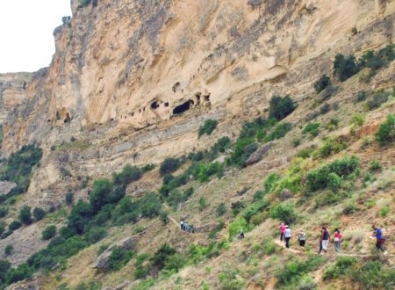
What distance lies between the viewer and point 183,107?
45375mm

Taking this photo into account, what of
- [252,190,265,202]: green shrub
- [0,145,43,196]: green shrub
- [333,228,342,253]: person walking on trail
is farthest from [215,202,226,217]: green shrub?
[0,145,43,196]: green shrub

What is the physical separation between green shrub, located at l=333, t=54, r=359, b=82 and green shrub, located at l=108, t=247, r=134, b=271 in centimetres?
1309

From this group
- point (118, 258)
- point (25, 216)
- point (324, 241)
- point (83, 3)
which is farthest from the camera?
point (83, 3)

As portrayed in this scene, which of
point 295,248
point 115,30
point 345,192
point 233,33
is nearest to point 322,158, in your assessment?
point 345,192

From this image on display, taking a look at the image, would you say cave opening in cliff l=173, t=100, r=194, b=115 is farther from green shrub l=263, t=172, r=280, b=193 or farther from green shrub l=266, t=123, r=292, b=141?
green shrub l=263, t=172, r=280, b=193

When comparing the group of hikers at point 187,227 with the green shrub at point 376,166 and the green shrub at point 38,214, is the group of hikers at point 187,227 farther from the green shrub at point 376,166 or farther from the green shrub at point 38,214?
the green shrub at point 38,214

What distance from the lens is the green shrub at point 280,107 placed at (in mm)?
34844

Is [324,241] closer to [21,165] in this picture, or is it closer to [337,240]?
[337,240]

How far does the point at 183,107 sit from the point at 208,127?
520 centimetres

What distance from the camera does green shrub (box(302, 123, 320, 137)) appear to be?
27781mm

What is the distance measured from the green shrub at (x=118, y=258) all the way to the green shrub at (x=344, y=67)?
1309 centimetres

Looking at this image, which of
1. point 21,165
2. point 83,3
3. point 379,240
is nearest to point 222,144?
point 379,240

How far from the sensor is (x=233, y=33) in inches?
1662

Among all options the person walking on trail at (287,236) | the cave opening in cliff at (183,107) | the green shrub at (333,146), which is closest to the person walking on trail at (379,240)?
the person walking on trail at (287,236)
